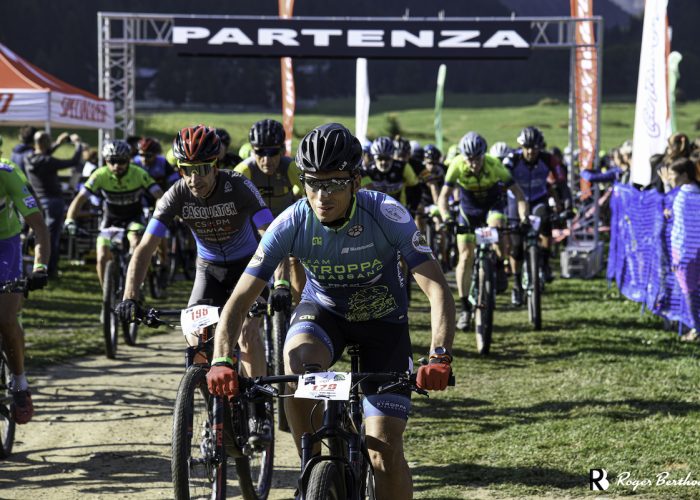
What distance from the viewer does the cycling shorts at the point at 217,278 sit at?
659 centimetres

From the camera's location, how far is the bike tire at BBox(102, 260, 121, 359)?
10258 millimetres

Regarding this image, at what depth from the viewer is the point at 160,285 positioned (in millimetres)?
14734

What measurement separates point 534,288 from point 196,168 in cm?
636

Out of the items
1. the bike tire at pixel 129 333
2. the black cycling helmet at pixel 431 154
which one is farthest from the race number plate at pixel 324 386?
the black cycling helmet at pixel 431 154

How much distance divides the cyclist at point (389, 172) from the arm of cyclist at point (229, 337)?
8.87 meters

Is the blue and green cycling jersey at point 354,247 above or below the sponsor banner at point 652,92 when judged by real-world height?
below

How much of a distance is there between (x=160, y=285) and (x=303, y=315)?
1032 cm

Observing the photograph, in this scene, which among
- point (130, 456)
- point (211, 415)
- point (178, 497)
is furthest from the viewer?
point (130, 456)

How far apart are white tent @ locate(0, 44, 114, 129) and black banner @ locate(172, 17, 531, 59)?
228cm

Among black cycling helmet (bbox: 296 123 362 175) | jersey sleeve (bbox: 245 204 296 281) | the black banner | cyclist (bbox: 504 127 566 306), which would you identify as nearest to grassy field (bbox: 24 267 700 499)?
cyclist (bbox: 504 127 566 306)

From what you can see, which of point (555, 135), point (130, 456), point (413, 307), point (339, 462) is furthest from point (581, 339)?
point (555, 135)

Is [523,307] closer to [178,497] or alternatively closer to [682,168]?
[682,168]

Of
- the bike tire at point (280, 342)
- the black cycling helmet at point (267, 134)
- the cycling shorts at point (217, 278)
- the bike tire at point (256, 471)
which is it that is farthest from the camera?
the black cycling helmet at point (267, 134)

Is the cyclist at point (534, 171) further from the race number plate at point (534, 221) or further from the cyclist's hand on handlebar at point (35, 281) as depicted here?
the cyclist's hand on handlebar at point (35, 281)
